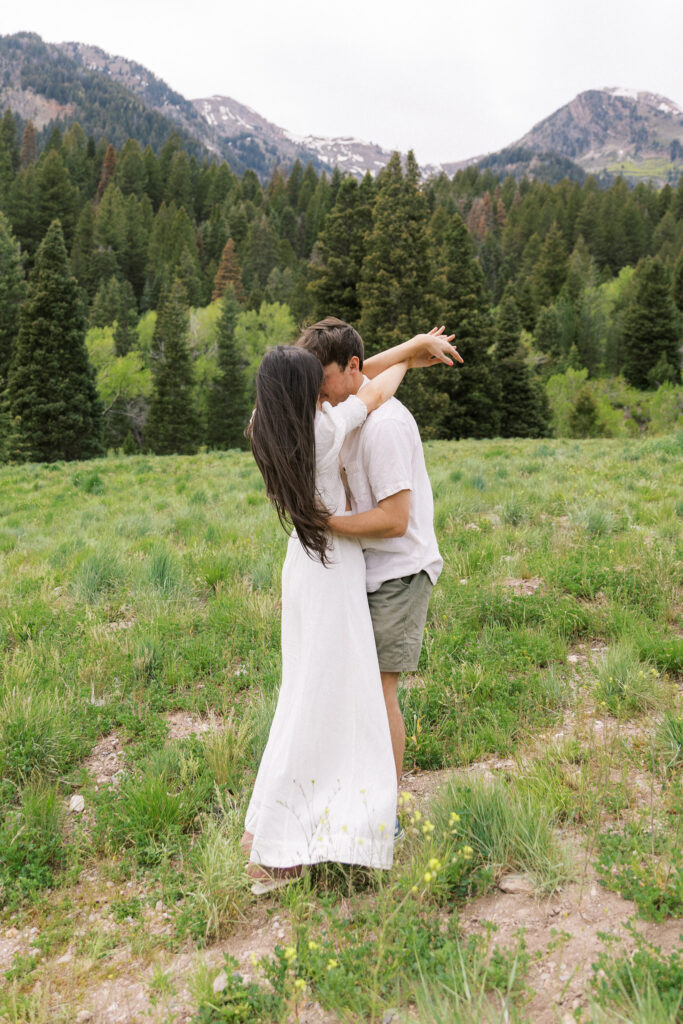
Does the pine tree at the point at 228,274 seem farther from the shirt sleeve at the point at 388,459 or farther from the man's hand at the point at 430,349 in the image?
the shirt sleeve at the point at 388,459

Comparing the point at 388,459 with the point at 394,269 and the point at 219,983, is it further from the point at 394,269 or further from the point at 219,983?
the point at 394,269

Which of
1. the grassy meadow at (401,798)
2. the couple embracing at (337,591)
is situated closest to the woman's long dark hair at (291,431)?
the couple embracing at (337,591)

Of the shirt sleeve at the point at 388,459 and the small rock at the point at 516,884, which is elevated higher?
the shirt sleeve at the point at 388,459

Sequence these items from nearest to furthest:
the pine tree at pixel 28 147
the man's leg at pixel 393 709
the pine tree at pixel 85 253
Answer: the man's leg at pixel 393 709, the pine tree at pixel 85 253, the pine tree at pixel 28 147

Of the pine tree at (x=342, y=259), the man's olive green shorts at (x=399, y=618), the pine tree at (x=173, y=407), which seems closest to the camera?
the man's olive green shorts at (x=399, y=618)

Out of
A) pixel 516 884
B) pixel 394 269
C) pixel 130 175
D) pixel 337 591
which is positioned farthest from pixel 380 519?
pixel 130 175

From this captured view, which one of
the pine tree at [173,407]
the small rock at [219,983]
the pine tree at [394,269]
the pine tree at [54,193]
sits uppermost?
the pine tree at [54,193]

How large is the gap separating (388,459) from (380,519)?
0.24m

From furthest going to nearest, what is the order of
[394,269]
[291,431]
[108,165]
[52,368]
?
[108,165] → [52,368] → [394,269] → [291,431]

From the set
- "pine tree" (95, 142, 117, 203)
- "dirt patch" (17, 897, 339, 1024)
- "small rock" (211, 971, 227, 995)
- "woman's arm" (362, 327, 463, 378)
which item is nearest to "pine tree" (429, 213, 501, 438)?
"woman's arm" (362, 327, 463, 378)

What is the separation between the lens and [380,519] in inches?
102

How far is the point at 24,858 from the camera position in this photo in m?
2.99

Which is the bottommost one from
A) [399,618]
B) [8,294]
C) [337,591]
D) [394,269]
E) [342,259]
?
[399,618]

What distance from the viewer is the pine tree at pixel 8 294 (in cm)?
4031
